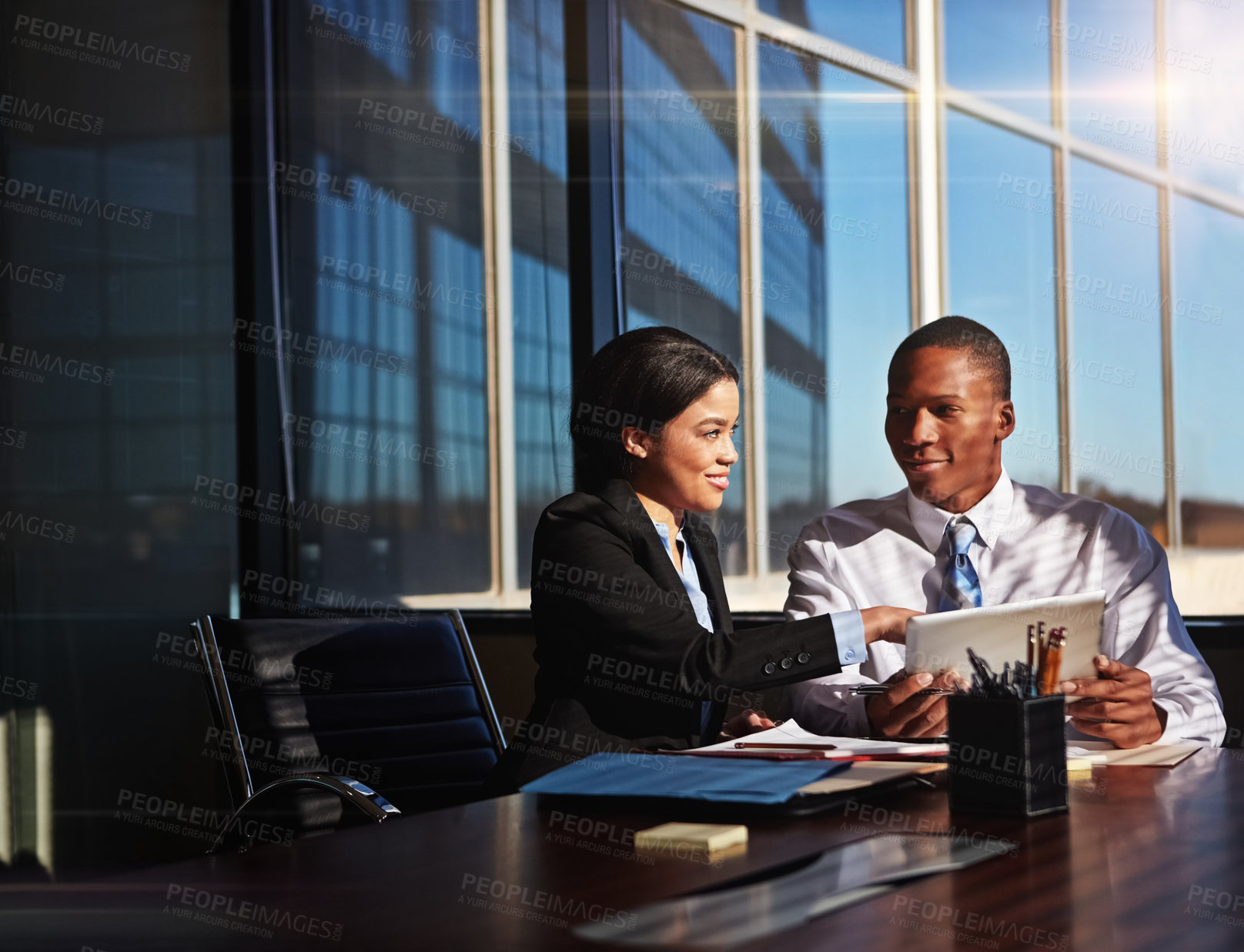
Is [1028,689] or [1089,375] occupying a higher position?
[1089,375]

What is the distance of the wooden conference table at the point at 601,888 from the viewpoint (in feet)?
2.98

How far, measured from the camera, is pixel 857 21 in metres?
3.76

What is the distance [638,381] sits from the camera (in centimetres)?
246

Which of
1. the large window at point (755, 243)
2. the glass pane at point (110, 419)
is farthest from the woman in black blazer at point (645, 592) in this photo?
the glass pane at point (110, 419)

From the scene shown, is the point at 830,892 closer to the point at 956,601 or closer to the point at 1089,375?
the point at 956,601

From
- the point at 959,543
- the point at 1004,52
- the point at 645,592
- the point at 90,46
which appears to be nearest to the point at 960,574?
the point at 959,543

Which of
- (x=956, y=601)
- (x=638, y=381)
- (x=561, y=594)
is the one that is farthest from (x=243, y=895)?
(x=956, y=601)

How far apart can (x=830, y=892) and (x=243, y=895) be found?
535 millimetres

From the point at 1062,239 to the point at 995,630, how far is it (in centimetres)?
210

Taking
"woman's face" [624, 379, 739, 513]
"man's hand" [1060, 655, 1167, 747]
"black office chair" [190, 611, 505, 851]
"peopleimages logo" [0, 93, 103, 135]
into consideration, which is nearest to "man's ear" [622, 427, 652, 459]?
"woman's face" [624, 379, 739, 513]

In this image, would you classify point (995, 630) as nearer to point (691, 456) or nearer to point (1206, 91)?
point (691, 456)

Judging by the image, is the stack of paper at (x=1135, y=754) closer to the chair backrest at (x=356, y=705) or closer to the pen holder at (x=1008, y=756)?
the pen holder at (x=1008, y=756)

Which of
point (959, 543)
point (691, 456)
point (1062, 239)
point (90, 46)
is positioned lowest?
point (959, 543)

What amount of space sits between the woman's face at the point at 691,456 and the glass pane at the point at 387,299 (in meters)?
1.73
